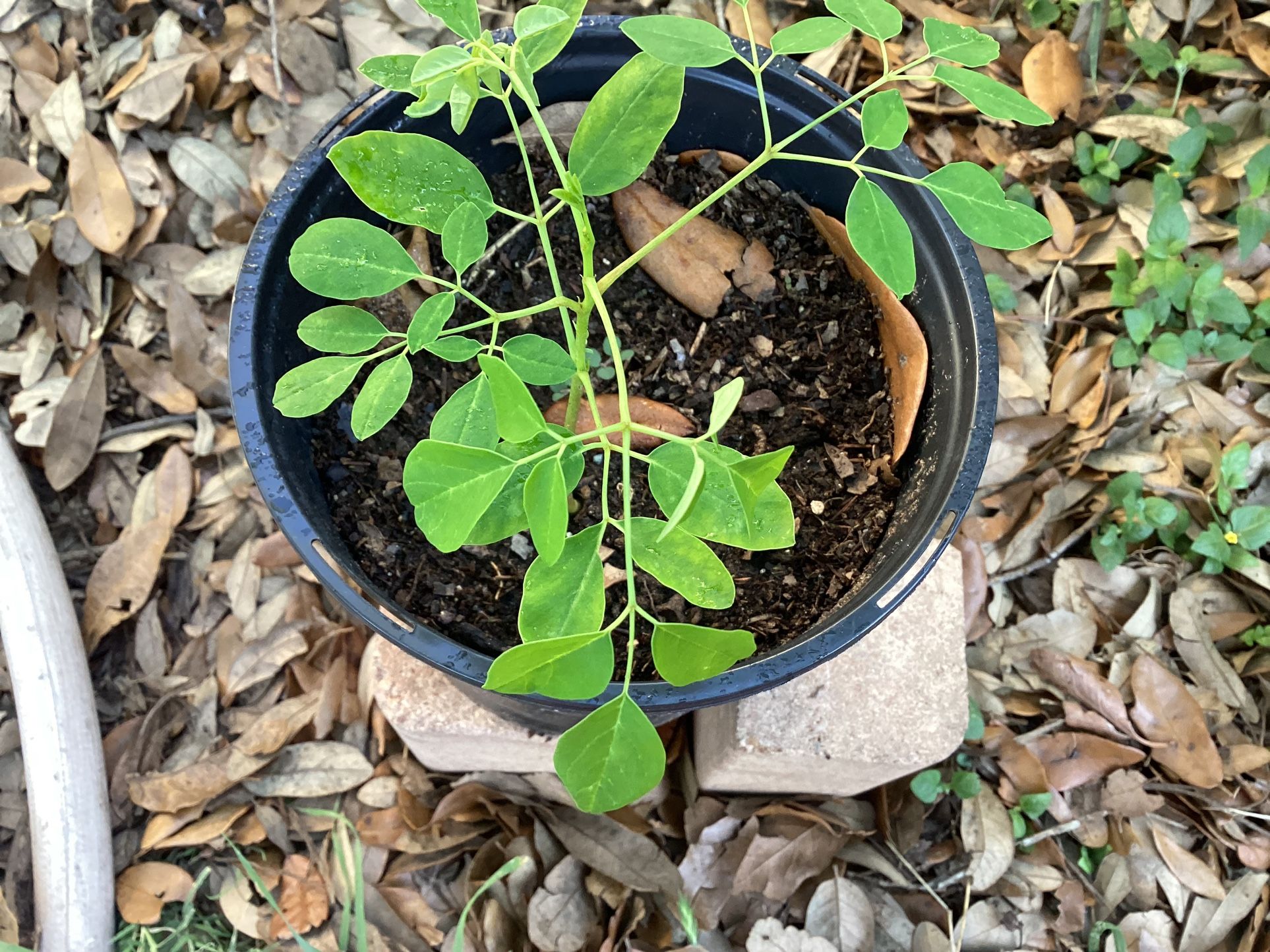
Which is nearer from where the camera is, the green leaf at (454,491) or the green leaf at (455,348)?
the green leaf at (454,491)

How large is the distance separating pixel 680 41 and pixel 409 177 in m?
0.24

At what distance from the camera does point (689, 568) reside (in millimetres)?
695

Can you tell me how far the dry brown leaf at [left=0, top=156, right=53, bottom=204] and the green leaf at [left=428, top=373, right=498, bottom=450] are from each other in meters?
1.16

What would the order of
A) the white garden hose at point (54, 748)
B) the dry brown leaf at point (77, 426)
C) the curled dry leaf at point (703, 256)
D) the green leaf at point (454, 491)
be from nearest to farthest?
the green leaf at point (454, 491) < the curled dry leaf at point (703, 256) < the white garden hose at point (54, 748) < the dry brown leaf at point (77, 426)

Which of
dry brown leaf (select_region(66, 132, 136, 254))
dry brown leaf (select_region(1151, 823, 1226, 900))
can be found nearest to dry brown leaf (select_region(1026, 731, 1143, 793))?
dry brown leaf (select_region(1151, 823, 1226, 900))

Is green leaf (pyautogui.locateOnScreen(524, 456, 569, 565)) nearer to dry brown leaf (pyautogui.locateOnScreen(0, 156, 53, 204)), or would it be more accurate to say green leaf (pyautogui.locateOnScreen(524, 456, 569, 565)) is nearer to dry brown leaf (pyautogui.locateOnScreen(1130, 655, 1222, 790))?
dry brown leaf (pyautogui.locateOnScreen(1130, 655, 1222, 790))

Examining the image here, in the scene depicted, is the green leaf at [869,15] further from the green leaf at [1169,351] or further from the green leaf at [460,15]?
the green leaf at [1169,351]

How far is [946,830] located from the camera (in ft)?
4.55

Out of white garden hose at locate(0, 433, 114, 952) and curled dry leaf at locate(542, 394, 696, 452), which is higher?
curled dry leaf at locate(542, 394, 696, 452)

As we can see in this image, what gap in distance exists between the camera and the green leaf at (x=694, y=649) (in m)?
0.67

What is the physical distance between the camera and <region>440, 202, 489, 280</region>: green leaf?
2.35ft

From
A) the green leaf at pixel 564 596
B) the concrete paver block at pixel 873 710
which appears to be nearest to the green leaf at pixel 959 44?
the green leaf at pixel 564 596

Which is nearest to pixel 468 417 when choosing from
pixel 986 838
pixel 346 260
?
pixel 346 260

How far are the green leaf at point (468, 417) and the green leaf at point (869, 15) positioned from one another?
1.36ft
